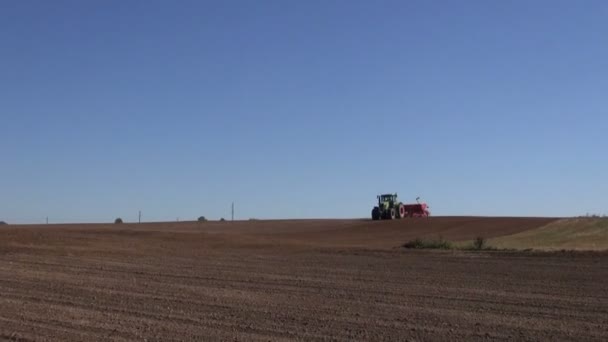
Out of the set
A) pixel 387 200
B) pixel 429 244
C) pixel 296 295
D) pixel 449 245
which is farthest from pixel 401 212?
pixel 296 295

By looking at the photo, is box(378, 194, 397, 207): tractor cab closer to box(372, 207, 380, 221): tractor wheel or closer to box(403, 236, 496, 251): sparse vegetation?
box(372, 207, 380, 221): tractor wheel

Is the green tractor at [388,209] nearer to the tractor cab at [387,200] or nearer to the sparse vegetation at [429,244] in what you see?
the tractor cab at [387,200]

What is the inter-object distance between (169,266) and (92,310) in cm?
1255

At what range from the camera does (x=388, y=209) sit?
82.4 metres

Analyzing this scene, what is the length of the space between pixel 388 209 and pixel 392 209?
380 mm

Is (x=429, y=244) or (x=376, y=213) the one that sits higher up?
(x=376, y=213)

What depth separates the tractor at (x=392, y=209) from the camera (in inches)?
3236

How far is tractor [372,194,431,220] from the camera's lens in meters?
82.2

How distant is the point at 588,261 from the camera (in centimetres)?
3381

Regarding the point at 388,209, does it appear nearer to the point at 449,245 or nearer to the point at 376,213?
the point at 376,213

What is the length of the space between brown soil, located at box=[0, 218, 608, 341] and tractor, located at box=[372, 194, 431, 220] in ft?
138

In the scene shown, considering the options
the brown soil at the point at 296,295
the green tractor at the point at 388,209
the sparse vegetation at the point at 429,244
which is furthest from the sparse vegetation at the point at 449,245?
the green tractor at the point at 388,209

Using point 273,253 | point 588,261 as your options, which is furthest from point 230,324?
point 273,253

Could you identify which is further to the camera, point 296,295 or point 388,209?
point 388,209
